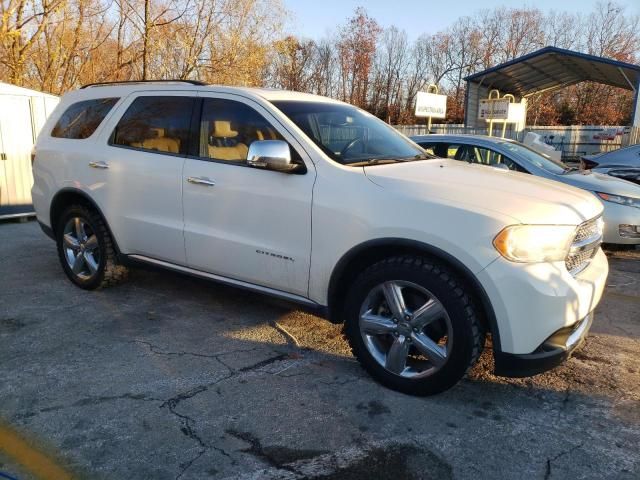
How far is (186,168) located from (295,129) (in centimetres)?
97

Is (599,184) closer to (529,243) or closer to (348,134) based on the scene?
(348,134)

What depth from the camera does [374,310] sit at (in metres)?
3.19

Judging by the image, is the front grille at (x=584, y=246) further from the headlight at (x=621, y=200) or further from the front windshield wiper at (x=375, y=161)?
the headlight at (x=621, y=200)

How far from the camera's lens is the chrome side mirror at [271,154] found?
3.31 metres

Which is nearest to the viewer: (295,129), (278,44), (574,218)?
(574,218)

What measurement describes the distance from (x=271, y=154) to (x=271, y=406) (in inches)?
60.6

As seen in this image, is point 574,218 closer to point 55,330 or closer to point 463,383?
point 463,383

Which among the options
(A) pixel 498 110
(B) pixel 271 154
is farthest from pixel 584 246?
(A) pixel 498 110

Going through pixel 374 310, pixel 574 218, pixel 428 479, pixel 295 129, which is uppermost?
pixel 295 129

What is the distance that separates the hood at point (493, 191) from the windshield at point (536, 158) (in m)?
3.32

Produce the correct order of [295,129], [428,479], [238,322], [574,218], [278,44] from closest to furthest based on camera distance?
[428,479] < [574,218] < [295,129] < [238,322] < [278,44]

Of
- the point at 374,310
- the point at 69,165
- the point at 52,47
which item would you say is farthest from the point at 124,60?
the point at 374,310

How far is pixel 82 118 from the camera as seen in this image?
16.1 ft

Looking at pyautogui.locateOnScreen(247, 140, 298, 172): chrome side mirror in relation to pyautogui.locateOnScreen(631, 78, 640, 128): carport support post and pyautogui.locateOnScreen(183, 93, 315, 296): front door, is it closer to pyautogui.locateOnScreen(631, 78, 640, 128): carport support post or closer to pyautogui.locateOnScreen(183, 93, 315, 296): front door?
pyautogui.locateOnScreen(183, 93, 315, 296): front door
